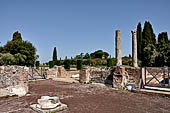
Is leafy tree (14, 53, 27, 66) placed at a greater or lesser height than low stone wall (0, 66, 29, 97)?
greater

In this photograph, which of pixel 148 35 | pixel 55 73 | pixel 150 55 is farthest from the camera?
pixel 148 35

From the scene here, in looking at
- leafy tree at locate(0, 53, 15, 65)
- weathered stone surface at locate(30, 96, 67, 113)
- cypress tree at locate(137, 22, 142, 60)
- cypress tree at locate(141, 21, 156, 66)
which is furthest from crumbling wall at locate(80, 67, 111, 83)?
cypress tree at locate(141, 21, 156, 66)

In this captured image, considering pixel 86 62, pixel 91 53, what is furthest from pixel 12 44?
pixel 91 53

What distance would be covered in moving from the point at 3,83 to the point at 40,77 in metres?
9.77

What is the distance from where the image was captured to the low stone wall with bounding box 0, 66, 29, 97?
7.28m

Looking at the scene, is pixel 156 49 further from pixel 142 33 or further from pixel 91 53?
pixel 91 53

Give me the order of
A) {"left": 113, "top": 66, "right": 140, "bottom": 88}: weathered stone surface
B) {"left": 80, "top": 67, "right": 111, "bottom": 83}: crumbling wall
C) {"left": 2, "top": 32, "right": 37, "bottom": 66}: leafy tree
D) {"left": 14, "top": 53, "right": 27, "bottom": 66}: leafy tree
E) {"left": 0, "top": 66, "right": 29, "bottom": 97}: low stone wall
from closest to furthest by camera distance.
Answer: {"left": 0, "top": 66, "right": 29, "bottom": 97}: low stone wall, {"left": 113, "top": 66, "right": 140, "bottom": 88}: weathered stone surface, {"left": 80, "top": 67, "right": 111, "bottom": 83}: crumbling wall, {"left": 14, "top": 53, "right": 27, "bottom": 66}: leafy tree, {"left": 2, "top": 32, "right": 37, "bottom": 66}: leafy tree

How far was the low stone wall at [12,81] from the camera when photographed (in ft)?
23.9

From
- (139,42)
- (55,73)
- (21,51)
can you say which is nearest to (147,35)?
(139,42)

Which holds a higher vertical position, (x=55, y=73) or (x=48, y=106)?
(x=55, y=73)

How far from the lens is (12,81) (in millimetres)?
7418

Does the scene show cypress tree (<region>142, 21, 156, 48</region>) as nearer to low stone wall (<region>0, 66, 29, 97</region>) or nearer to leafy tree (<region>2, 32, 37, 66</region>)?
leafy tree (<region>2, 32, 37, 66</region>)

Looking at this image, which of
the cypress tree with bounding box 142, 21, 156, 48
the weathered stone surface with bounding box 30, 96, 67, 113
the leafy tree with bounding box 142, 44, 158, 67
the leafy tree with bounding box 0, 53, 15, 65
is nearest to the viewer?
the weathered stone surface with bounding box 30, 96, 67, 113

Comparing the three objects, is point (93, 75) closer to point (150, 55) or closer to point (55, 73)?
point (55, 73)
